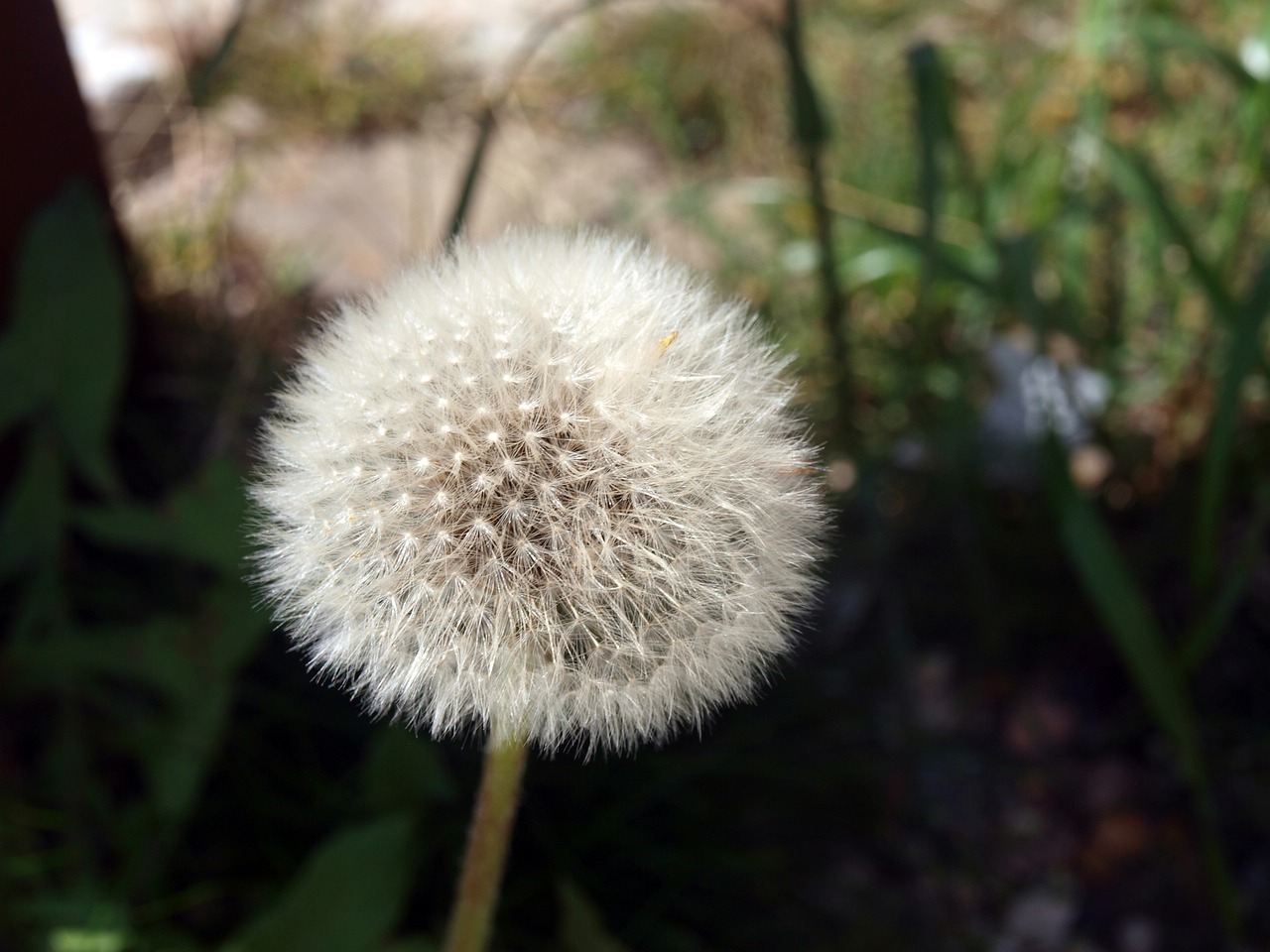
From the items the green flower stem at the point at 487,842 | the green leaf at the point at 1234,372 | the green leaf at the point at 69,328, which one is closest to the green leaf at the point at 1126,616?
the green leaf at the point at 1234,372

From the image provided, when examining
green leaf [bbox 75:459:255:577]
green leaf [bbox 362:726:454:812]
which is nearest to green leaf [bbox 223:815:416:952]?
green leaf [bbox 362:726:454:812]

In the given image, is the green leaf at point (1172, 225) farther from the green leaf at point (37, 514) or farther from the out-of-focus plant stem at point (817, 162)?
the green leaf at point (37, 514)

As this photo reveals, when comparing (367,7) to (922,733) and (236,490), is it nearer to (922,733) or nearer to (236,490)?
(236,490)

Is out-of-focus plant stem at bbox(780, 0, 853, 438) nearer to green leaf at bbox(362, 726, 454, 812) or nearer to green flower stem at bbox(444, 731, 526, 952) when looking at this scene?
green leaf at bbox(362, 726, 454, 812)

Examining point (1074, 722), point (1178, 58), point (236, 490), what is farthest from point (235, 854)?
point (1178, 58)

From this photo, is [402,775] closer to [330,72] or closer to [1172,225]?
[1172,225]

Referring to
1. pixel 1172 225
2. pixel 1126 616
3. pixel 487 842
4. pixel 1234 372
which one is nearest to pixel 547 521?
pixel 487 842
